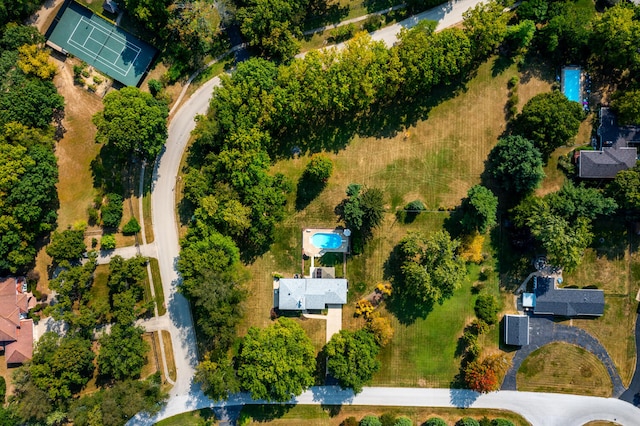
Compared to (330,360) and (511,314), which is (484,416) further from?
(330,360)

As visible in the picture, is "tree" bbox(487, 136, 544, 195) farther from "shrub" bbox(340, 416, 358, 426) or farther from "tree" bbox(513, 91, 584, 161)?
"shrub" bbox(340, 416, 358, 426)

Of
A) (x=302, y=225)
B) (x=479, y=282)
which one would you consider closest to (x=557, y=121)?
(x=479, y=282)

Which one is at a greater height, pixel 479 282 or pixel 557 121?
pixel 557 121

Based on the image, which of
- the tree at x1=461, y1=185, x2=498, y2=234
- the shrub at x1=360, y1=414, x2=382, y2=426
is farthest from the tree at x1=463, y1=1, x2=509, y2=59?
the shrub at x1=360, y1=414, x2=382, y2=426

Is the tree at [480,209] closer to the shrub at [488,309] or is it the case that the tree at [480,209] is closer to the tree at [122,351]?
the shrub at [488,309]

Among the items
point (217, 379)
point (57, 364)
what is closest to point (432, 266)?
point (217, 379)

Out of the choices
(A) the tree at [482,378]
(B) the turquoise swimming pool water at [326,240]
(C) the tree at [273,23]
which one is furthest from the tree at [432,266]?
(C) the tree at [273,23]
